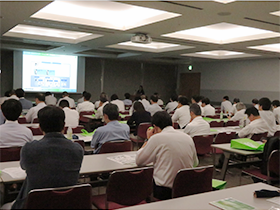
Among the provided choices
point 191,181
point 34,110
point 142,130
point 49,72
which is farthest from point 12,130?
point 49,72

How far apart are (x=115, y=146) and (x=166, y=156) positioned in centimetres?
123

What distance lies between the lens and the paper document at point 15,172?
8.18 ft

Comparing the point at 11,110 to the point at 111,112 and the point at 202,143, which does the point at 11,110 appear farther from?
the point at 202,143

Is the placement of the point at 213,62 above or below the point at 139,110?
above

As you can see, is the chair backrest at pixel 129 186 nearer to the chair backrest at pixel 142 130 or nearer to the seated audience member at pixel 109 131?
→ the seated audience member at pixel 109 131

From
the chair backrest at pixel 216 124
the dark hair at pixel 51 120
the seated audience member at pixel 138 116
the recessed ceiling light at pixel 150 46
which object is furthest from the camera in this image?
the recessed ceiling light at pixel 150 46

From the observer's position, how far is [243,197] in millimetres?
2232

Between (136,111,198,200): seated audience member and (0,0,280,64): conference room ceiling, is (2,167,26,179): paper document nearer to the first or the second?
(136,111,198,200): seated audience member

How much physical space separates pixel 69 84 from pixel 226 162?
9917 millimetres

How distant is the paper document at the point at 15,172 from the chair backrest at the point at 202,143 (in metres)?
3.04

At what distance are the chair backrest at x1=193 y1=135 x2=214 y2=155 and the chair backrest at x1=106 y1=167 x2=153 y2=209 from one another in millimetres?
2427

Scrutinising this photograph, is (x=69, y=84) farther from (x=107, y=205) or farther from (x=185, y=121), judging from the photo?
(x=107, y=205)

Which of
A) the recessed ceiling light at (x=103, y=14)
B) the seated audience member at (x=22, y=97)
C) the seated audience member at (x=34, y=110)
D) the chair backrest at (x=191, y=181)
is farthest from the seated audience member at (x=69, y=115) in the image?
the chair backrest at (x=191, y=181)

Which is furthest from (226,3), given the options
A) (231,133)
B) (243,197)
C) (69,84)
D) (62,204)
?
(69,84)
